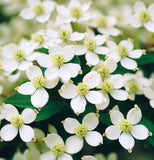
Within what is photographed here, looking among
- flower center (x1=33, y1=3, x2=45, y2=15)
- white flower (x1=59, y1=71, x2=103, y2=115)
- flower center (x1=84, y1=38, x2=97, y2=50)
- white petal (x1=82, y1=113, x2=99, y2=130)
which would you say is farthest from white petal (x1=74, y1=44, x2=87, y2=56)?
flower center (x1=33, y1=3, x2=45, y2=15)

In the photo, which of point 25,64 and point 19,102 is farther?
point 25,64

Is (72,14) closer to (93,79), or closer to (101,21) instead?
(101,21)

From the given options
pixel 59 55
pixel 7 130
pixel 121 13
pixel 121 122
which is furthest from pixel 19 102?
pixel 121 13

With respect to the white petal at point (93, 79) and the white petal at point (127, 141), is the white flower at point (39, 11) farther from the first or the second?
the white petal at point (127, 141)

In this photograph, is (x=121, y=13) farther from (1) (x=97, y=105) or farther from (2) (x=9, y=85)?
(1) (x=97, y=105)

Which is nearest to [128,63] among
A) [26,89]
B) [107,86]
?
[107,86]

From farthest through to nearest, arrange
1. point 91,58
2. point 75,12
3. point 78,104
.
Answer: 1. point 75,12
2. point 91,58
3. point 78,104

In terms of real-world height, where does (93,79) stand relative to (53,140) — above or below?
above
